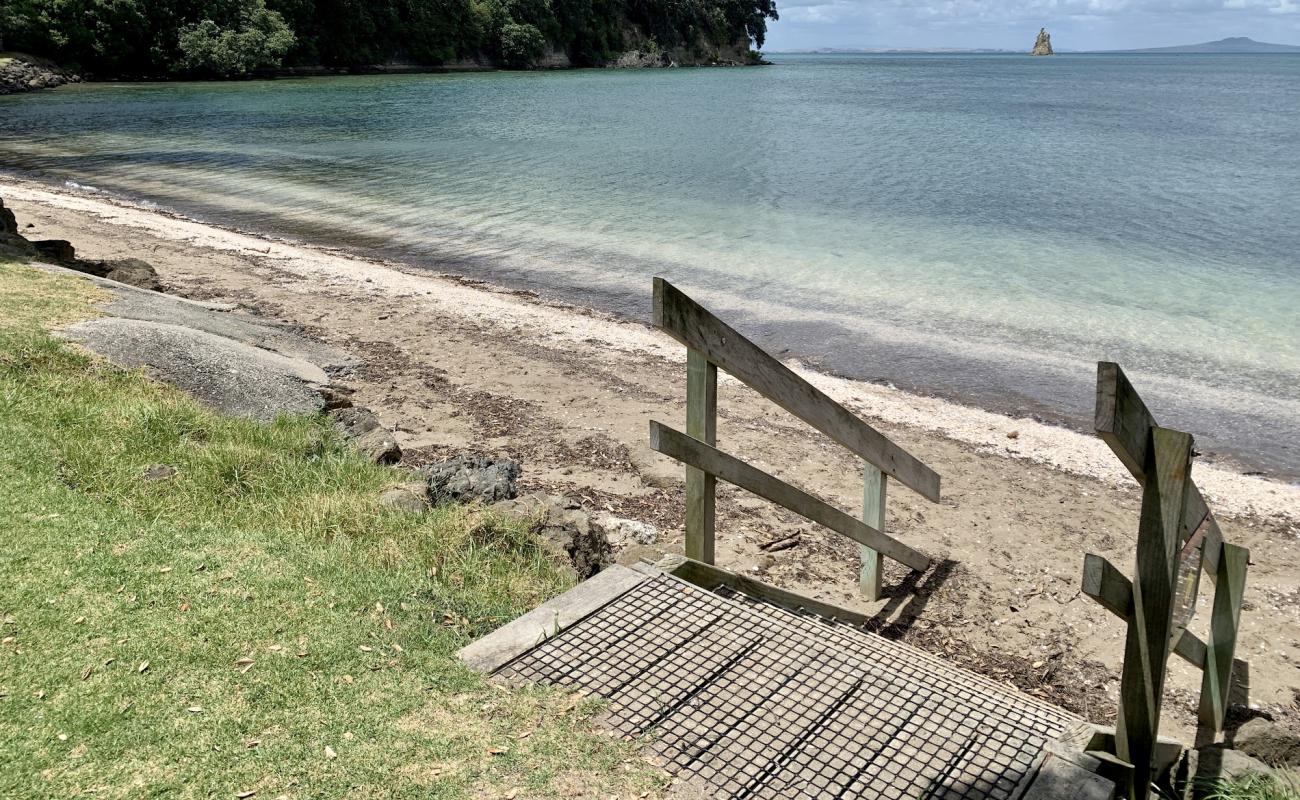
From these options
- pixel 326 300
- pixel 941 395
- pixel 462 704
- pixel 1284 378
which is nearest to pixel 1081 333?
pixel 1284 378

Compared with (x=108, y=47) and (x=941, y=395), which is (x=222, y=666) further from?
(x=108, y=47)

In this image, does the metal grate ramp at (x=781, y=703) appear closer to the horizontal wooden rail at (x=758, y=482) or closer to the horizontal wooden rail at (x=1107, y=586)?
the horizontal wooden rail at (x=758, y=482)

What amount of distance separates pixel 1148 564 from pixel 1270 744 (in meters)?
2.25

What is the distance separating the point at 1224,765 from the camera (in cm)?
419

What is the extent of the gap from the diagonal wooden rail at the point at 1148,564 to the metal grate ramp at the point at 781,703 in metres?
0.40

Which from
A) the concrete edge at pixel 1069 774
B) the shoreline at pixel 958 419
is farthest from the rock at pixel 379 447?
the concrete edge at pixel 1069 774

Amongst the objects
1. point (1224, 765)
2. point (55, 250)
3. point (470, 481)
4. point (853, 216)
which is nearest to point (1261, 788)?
point (1224, 765)

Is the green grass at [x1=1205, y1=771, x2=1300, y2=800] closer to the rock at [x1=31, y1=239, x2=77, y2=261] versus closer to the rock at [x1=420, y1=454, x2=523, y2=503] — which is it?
the rock at [x1=420, y1=454, x2=523, y2=503]

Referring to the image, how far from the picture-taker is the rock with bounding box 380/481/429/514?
5.76m

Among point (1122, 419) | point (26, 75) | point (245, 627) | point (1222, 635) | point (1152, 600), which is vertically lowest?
point (1222, 635)

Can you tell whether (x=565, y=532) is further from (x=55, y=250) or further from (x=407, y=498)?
(x=55, y=250)

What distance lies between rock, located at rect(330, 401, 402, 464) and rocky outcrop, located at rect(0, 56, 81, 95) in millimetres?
61865

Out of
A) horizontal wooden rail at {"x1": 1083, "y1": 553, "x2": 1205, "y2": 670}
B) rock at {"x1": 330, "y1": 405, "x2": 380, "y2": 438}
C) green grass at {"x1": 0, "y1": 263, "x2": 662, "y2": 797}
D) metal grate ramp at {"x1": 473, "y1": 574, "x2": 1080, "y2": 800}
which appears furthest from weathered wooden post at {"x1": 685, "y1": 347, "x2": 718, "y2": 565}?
rock at {"x1": 330, "y1": 405, "x2": 380, "y2": 438}

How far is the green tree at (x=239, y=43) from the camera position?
7000cm
